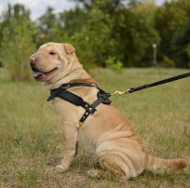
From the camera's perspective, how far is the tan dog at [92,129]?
4.09m

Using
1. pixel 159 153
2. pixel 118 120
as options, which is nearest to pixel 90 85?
pixel 118 120

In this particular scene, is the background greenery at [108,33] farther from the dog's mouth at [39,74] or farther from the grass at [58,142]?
the dog's mouth at [39,74]

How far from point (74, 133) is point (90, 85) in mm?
616

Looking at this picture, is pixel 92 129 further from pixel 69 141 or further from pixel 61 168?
pixel 61 168

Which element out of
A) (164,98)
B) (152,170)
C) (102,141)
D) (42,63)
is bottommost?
(164,98)

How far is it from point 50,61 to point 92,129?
2.92ft

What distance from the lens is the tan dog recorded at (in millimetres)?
4086

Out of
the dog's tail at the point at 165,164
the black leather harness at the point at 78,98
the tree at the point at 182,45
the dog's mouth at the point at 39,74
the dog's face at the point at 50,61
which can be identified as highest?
the dog's face at the point at 50,61

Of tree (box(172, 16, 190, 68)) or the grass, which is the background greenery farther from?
the grass

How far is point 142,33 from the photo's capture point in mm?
45844

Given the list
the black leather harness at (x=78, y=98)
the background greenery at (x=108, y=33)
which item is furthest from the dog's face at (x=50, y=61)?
the background greenery at (x=108, y=33)

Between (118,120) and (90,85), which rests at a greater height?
(90,85)

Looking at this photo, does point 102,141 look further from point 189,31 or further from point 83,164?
point 189,31

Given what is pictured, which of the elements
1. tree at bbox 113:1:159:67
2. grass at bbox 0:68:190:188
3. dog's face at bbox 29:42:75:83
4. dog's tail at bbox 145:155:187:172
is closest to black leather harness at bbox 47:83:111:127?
dog's face at bbox 29:42:75:83
